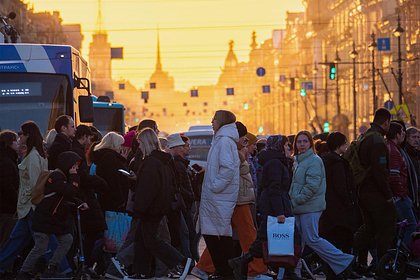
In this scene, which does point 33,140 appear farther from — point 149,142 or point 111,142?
point 149,142

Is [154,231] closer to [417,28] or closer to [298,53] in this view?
[417,28]

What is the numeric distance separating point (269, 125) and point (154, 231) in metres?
167

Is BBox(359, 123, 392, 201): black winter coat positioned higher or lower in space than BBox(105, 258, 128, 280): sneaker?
higher

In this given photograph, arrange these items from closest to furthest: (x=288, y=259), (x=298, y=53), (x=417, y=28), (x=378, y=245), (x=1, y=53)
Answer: (x=288, y=259) → (x=378, y=245) → (x=1, y=53) → (x=417, y=28) → (x=298, y=53)

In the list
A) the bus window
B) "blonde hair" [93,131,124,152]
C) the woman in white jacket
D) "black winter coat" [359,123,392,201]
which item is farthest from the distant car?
the woman in white jacket

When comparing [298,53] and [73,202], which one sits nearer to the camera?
[73,202]

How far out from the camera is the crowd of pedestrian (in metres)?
15.8

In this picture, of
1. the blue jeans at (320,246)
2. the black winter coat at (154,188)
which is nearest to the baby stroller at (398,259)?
the blue jeans at (320,246)

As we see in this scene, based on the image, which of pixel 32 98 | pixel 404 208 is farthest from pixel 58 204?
pixel 32 98

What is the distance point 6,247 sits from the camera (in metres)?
17.3

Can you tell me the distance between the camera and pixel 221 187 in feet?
51.1

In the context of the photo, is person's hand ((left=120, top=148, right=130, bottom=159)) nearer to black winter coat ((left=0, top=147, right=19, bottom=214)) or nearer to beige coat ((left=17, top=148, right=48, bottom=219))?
beige coat ((left=17, top=148, right=48, bottom=219))

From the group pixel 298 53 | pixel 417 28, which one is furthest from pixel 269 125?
pixel 417 28

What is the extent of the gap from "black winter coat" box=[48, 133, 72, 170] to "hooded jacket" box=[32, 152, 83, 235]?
1028 millimetres
